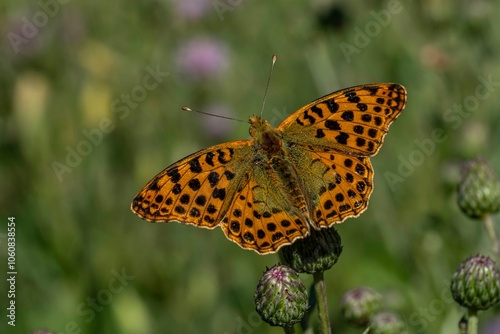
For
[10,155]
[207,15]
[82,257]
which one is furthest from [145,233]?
[207,15]

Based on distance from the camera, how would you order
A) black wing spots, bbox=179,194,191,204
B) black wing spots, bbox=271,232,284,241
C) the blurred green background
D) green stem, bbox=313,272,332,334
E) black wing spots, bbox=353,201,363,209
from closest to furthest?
green stem, bbox=313,272,332,334 < black wing spots, bbox=271,232,284,241 < black wing spots, bbox=353,201,363,209 < black wing spots, bbox=179,194,191,204 < the blurred green background

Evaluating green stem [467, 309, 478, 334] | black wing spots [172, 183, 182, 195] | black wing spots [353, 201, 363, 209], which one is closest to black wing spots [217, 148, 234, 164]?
black wing spots [172, 183, 182, 195]

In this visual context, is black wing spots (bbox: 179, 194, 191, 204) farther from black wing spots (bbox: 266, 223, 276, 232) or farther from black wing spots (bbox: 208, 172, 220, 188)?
black wing spots (bbox: 266, 223, 276, 232)

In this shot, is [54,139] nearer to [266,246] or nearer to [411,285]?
[411,285]

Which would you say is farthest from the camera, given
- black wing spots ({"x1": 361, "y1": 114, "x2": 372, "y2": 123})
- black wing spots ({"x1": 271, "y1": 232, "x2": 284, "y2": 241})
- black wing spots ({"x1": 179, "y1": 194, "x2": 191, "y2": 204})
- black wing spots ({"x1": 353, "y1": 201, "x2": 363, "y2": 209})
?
black wing spots ({"x1": 361, "y1": 114, "x2": 372, "y2": 123})

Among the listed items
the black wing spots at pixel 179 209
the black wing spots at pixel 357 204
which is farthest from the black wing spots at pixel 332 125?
the black wing spots at pixel 179 209

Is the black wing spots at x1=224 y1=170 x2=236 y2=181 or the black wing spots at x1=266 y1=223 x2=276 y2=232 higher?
the black wing spots at x1=224 y1=170 x2=236 y2=181

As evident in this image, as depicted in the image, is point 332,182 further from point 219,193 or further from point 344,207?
point 219,193

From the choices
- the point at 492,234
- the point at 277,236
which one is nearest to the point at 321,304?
the point at 277,236
